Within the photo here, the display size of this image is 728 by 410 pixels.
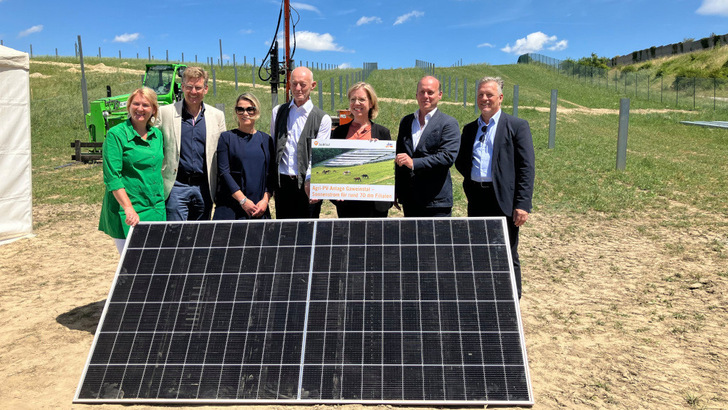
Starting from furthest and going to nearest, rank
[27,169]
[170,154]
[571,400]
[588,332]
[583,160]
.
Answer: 1. [583,160]
2. [27,169]
3. [588,332]
4. [170,154]
5. [571,400]

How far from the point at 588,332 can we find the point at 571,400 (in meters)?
1.31

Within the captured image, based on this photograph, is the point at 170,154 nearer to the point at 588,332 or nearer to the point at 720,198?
the point at 588,332

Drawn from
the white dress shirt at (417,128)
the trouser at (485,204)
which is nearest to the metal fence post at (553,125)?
the trouser at (485,204)

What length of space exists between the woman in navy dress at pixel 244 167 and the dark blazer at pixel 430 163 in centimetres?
119

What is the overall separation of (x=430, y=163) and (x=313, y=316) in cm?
156

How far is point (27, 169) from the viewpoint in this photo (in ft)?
28.7

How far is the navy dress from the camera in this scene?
14.9 feet

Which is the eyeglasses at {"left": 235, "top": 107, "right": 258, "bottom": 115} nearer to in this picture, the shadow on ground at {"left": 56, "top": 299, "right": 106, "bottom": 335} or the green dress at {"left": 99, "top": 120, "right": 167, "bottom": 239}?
the green dress at {"left": 99, "top": 120, "right": 167, "bottom": 239}

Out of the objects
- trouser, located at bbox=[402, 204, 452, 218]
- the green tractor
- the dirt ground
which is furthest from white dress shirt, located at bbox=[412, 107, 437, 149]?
the green tractor

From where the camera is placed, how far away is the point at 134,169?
443 cm

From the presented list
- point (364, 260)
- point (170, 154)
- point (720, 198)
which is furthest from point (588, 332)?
point (720, 198)

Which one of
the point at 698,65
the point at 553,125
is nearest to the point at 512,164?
the point at 553,125

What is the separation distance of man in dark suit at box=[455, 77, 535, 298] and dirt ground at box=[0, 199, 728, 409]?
4.39 ft

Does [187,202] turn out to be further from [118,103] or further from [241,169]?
[118,103]
